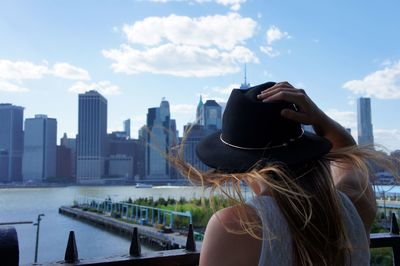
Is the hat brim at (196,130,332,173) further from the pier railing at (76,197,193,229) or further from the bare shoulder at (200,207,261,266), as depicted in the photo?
the pier railing at (76,197,193,229)

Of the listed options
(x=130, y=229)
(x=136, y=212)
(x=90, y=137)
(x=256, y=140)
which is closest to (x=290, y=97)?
(x=256, y=140)

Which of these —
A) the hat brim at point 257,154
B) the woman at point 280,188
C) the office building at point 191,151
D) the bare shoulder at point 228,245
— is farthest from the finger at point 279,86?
the bare shoulder at point 228,245

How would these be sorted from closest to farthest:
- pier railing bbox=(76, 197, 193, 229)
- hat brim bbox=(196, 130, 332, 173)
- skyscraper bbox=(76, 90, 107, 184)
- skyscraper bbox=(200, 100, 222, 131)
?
hat brim bbox=(196, 130, 332, 173) < skyscraper bbox=(200, 100, 222, 131) < pier railing bbox=(76, 197, 193, 229) < skyscraper bbox=(76, 90, 107, 184)

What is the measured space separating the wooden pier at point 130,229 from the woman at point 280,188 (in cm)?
1581

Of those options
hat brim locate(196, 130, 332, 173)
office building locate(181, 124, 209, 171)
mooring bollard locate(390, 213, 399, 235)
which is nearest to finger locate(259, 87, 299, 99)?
hat brim locate(196, 130, 332, 173)

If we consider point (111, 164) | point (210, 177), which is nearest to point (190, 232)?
point (210, 177)

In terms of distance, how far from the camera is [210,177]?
132 cm

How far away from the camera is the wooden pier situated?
33281 mm

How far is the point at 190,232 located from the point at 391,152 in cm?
93

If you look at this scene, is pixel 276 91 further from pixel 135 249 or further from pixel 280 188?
pixel 135 249

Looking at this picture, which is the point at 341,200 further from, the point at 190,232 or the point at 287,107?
the point at 190,232

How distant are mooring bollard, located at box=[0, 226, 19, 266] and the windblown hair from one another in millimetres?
573

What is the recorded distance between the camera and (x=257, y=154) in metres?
1.27

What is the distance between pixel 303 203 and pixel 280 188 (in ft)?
0.27
